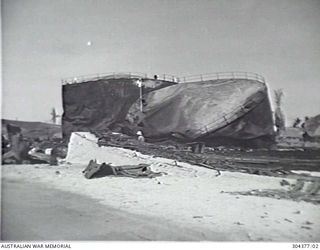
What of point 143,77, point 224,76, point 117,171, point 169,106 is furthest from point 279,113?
point 117,171

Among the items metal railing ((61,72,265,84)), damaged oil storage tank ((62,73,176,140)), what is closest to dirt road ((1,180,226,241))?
damaged oil storage tank ((62,73,176,140))

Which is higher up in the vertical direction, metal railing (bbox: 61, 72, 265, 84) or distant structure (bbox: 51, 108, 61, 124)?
metal railing (bbox: 61, 72, 265, 84)

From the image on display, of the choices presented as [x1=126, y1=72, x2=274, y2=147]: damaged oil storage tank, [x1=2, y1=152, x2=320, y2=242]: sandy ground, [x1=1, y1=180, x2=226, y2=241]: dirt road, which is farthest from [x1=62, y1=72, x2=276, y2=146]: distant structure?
[x1=1, y1=180, x2=226, y2=241]: dirt road

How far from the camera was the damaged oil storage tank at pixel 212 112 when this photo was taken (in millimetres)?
2387

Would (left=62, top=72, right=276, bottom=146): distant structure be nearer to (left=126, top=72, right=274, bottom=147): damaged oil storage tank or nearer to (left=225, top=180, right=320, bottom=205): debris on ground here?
(left=126, top=72, right=274, bottom=147): damaged oil storage tank

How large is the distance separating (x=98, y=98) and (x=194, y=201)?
0.71m

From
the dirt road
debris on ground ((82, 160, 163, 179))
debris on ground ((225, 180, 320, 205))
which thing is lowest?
the dirt road

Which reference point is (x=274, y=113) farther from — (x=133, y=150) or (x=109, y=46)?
(x=109, y=46)

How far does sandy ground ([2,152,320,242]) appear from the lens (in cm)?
231

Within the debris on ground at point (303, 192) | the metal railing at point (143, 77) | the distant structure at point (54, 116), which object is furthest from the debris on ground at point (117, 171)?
the debris on ground at point (303, 192)

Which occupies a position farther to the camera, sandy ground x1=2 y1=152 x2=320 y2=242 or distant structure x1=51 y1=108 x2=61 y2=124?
distant structure x1=51 y1=108 x2=61 y2=124

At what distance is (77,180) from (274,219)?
984 millimetres

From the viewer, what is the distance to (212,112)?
7.95ft

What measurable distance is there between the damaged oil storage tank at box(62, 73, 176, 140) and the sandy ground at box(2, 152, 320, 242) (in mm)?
168
